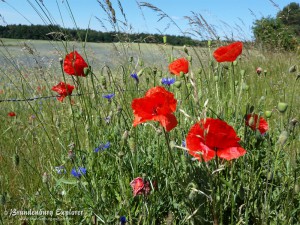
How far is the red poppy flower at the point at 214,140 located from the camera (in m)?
1.09

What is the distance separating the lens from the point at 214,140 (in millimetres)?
1111

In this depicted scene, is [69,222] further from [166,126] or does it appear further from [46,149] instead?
[46,149]

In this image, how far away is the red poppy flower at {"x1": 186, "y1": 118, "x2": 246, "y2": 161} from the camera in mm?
1094

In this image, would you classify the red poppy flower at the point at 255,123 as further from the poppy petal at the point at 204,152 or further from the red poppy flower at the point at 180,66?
the red poppy flower at the point at 180,66

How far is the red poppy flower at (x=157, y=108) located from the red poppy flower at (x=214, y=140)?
8cm

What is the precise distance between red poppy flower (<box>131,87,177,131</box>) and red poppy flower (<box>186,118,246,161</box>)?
0.08 metres

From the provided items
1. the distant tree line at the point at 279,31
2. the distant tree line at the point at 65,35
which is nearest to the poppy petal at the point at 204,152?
the distant tree line at the point at 65,35

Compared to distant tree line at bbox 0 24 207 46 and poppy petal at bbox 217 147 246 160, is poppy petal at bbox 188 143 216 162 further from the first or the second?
distant tree line at bbox 0 24 207 46

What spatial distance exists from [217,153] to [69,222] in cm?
67

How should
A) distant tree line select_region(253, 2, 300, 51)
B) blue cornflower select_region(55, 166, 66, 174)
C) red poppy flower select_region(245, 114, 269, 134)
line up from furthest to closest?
distant tree line select_region(253, 2, 300, 51) → blue cornflower select_region(55, 166, 66, 174) → red poppy flower select_region(245, 114, 269, 134)

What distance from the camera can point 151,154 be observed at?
1.81m

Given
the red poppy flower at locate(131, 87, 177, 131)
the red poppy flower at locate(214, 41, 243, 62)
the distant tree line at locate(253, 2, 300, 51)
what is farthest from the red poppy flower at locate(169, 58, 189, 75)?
the distant tree line at locate(253, 2, 300, 51)

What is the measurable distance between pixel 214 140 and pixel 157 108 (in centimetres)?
20

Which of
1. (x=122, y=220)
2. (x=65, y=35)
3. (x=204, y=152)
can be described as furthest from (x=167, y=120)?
(x=65, y=35)
